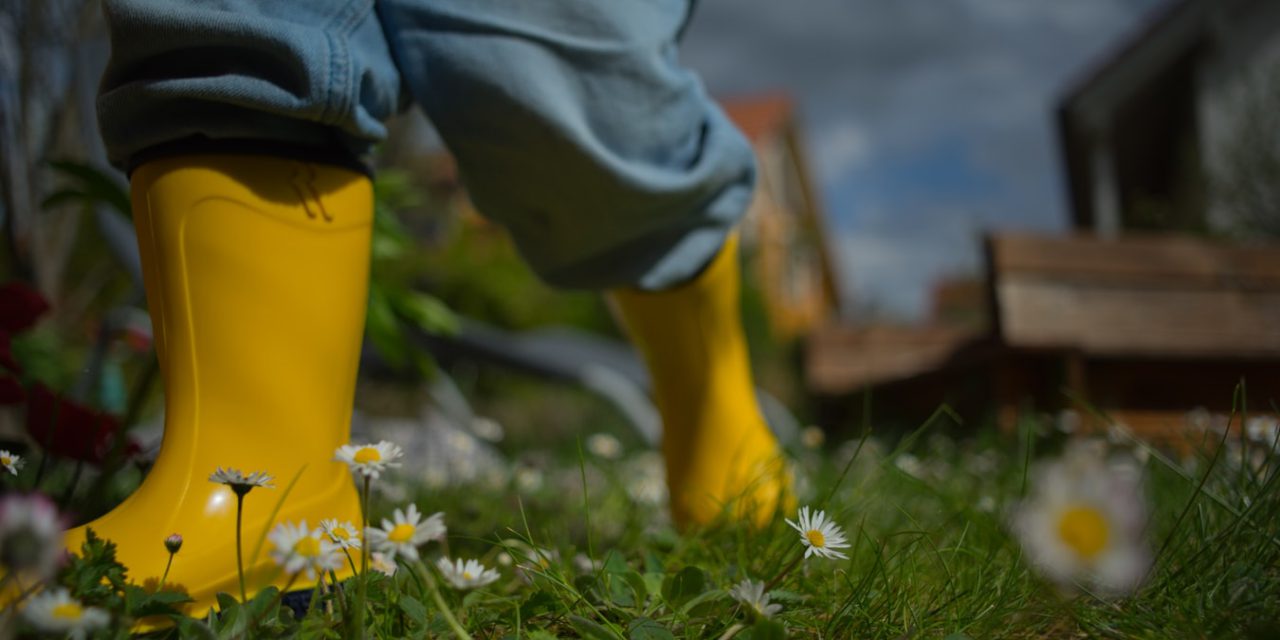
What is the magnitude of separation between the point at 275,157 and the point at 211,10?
15cm

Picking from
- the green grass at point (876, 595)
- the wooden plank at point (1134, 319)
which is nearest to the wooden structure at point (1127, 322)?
the wooden plank at point (1134, 319)

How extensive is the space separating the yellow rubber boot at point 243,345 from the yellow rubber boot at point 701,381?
54cm

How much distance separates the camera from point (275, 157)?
0.90 m

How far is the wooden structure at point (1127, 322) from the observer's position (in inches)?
96.0

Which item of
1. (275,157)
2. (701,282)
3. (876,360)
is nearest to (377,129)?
(275,157)

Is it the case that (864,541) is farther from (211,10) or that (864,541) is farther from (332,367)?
(211,10)

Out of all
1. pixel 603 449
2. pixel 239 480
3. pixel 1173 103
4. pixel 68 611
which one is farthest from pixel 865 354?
pixel 1173 103

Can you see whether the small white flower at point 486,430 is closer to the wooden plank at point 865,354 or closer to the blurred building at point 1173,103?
the wooden plank at point 865,354

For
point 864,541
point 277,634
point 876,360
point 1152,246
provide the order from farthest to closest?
1. point 876,360
2. point 1152,246
3. point 864,541
4. point 277,634

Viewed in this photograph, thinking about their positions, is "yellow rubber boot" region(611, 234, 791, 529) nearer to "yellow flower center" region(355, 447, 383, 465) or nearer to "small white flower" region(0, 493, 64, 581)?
"yellow flower center" region(355, 447, 383, 465)

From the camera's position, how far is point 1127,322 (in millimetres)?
2504

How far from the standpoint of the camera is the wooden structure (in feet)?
8.00

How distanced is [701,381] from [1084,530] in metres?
0.88

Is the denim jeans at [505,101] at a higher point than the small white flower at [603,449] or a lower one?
higher
